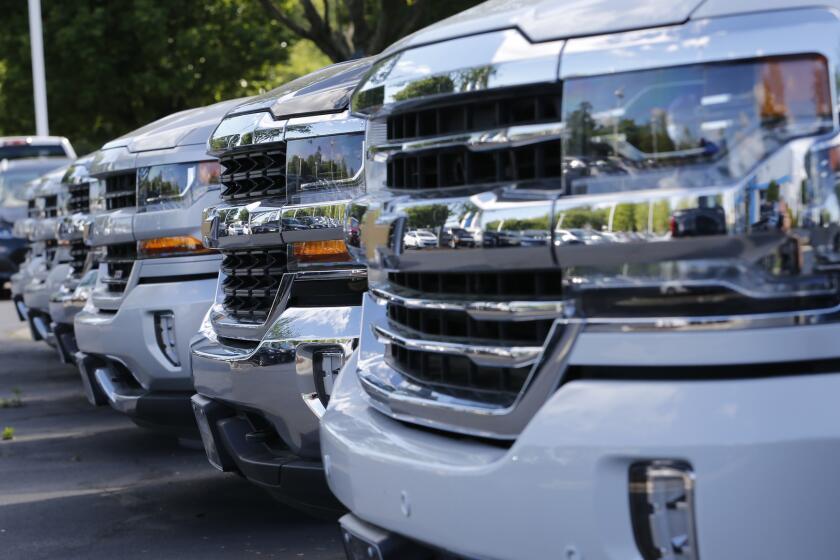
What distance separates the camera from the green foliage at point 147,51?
95.4 feet

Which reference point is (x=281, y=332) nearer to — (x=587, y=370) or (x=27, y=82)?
(x=587, y=370)

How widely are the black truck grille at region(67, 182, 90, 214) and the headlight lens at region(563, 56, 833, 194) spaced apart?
650 centimetres

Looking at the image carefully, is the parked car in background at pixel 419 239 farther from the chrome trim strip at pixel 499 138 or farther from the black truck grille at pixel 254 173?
the black truck grille at pixel 254 173

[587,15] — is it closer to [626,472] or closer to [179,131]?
[626,472]

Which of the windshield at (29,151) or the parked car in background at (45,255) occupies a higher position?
the windshield at (29,151)

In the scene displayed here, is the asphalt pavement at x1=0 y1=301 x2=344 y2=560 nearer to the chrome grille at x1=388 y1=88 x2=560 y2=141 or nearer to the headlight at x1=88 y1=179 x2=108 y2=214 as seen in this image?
the headlight at x1=88 y1=179 x2=108 y2=214

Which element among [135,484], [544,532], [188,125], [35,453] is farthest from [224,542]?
[544,532]

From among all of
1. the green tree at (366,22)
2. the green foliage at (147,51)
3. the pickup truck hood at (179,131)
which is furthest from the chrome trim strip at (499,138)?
the green foliage at (147,51)

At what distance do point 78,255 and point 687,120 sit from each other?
7.11 m

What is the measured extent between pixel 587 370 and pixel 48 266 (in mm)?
8885

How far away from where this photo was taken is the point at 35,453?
783 centimetres

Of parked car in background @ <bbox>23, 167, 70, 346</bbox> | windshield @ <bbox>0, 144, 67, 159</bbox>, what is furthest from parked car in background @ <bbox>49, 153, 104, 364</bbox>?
windshield @ <bbox>0, 144, 67, 159</bbox>

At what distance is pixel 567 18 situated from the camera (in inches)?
110

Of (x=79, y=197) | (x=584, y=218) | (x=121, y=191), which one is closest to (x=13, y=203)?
(x=79, y=197)
